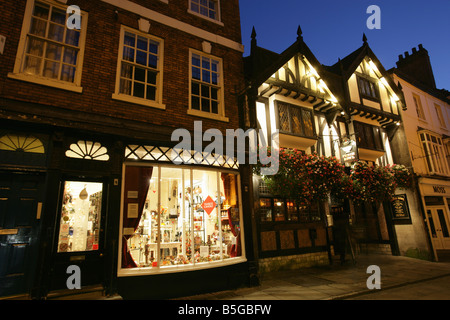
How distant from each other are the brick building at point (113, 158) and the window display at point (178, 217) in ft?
0.10

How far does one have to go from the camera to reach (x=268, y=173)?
9.02 meters

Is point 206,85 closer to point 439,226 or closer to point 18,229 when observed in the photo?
point 18,229

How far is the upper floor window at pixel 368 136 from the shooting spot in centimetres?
1330

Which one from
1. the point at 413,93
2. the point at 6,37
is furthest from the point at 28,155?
the point at 413,93

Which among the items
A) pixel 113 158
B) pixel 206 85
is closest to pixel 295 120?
pixel 206 85

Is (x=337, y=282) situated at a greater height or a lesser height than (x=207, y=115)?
lesser

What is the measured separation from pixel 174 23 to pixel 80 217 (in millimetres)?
6638

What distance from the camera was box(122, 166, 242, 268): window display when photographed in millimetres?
6418

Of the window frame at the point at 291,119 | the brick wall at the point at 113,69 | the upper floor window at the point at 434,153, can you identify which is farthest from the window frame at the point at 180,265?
the upper floor window at the point at 434,153

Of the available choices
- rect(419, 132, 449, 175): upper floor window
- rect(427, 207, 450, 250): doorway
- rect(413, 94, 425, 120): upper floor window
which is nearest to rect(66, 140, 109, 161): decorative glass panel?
rect(419, 132, 449, 175): upper floor window

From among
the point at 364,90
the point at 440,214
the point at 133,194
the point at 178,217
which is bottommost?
the point at 440,214

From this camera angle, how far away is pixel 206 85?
28.3 feet

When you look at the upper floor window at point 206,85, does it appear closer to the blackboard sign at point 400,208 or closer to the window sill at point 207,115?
the window sill at point 207,115

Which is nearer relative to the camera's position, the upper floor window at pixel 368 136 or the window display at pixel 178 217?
the window display at pixel 178 217
